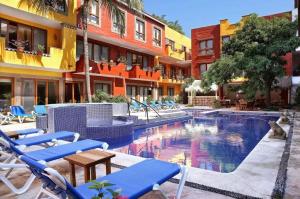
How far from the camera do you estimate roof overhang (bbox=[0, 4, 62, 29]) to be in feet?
50.1

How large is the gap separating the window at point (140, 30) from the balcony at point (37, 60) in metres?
10.0

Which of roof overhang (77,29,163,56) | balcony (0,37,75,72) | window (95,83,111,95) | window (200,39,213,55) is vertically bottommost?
window (95,83,111,95)

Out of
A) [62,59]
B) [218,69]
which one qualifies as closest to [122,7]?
[62,59]

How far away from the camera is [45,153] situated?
4.77m

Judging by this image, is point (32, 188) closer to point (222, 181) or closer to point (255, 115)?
point (222, 181)

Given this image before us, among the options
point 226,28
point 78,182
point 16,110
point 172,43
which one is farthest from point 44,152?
point 172,43

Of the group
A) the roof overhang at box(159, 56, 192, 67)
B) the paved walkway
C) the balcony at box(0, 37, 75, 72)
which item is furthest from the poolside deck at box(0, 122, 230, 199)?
the roof overhang at box(159, 56, 192, 67)

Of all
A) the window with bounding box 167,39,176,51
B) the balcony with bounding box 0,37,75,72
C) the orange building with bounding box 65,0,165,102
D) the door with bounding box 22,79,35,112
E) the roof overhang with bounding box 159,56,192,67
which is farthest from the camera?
the window with bounding box 167,39,176,51

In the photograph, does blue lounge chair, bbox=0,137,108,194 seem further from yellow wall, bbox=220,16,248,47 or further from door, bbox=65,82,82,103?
yellow wall, bbox=220,16,248,47

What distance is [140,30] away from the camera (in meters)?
27.9

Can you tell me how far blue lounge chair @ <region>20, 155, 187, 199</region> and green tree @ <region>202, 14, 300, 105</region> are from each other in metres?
20.1

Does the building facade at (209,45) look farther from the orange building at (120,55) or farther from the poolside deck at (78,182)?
the poolside deck at (78,182)

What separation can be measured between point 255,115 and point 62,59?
15.6 m

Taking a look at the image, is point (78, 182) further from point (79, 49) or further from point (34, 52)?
point (79, 49)
